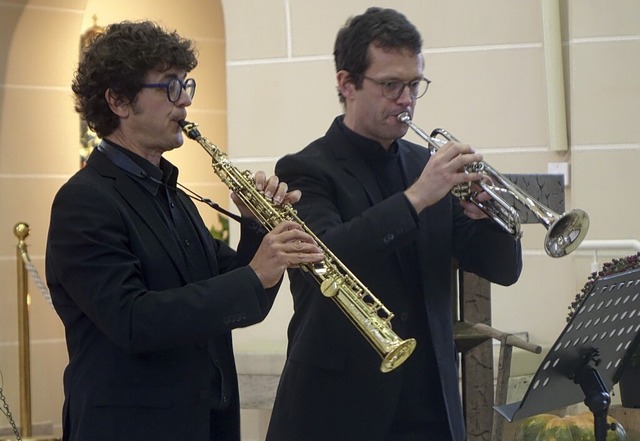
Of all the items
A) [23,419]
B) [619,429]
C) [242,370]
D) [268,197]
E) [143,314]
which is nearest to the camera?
[143,314]

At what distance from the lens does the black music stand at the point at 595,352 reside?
7.93ft

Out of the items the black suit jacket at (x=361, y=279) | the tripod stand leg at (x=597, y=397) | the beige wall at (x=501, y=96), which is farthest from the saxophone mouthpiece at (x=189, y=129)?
the beige wall at (x=501, y=96)

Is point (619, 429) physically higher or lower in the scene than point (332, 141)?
lower

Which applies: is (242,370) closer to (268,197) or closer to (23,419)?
(23,419)

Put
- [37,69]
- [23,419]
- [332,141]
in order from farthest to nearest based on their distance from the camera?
[37,69], [23,419], [332,141]

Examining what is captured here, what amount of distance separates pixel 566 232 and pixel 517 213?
0.40ft

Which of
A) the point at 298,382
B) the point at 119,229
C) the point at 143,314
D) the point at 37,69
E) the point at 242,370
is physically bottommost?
the point at 242,370

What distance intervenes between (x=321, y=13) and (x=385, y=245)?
2.25 metres

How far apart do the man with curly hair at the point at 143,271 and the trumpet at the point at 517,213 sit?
1.51 ft

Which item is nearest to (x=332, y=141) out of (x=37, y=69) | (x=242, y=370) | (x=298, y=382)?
(x=298, y=382)

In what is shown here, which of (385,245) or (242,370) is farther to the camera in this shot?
(242,370)

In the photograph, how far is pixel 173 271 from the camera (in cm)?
241

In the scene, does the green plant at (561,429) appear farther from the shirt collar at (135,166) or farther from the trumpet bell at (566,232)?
the shirt collar at (135,166)

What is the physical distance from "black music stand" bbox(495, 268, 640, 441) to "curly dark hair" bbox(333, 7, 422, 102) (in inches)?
31.6
